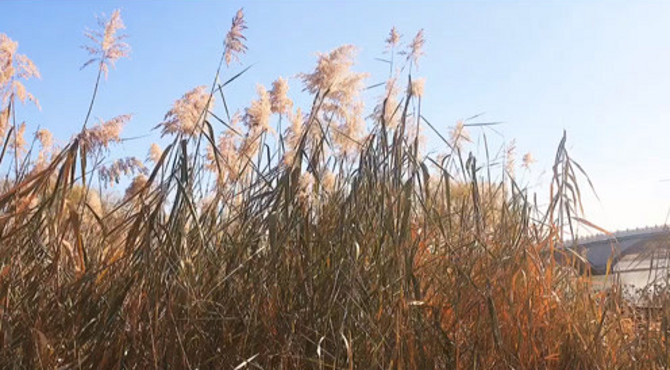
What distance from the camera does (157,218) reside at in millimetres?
1867

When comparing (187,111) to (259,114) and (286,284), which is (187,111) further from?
(286,284)

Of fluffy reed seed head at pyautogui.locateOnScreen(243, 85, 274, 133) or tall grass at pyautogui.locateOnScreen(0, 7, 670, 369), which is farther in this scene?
fluffy reed seed head at pyautogui.locateOnScreen(243, 85, 274, 133)

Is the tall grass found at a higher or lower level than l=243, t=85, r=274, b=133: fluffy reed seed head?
lower

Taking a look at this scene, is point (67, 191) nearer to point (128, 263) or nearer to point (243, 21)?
point (128, 263)

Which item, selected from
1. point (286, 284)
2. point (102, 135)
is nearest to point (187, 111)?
point (102, 135)

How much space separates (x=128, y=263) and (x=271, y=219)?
0.41 meters

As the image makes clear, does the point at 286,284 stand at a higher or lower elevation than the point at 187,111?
lower

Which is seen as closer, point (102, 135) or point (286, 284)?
point (286, 284)

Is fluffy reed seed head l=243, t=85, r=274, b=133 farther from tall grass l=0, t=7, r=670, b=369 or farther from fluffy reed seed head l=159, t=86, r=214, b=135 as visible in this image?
tall grass l=0, t=7, r=670, b=369

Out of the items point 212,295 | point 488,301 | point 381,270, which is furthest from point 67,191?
point 488,301

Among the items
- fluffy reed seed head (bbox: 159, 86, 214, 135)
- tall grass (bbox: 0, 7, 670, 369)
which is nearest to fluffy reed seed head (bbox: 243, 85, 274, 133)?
fluffy reed seed head (bbox: 159, 86, 214, 135)

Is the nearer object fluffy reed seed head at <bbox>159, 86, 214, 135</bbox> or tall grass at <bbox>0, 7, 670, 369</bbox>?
tall grass at <bbox>0, 7, 670, 369</bbox>

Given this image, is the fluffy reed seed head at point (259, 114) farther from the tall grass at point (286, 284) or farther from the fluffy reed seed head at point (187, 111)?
the tall grass at point (286, 284)

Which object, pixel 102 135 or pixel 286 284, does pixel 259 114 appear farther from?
pixel 286 284
